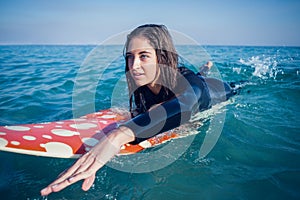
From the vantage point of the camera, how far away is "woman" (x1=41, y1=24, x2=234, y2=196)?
3.89 feet

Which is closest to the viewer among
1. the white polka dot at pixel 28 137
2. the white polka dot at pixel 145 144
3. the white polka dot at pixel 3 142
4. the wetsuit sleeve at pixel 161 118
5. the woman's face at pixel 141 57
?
the wetsuit sleeve at pixel 161 118

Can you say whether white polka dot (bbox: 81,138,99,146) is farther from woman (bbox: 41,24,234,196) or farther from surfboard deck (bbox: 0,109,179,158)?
woman (bbox: 41,24,234,196)

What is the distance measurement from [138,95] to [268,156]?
5.72 feet

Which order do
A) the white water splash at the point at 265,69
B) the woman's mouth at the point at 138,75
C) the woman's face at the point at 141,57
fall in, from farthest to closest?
1. the white water splash at the point at 265,69
2. the woman's mouth at the point at 138,75
3. the woman's face at the point at 141,57

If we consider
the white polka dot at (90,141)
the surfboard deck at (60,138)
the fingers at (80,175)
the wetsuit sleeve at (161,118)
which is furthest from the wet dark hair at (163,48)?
the fingers at (80,175)

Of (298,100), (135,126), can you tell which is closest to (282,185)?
(135,126)

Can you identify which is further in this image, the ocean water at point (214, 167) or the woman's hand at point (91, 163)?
the ocean water at point (214, 167)

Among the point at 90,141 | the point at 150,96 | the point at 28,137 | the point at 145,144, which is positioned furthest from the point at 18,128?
the point at 150,96

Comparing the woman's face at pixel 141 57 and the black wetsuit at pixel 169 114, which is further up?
the woman's face at pixel 141 57

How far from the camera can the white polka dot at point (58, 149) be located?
70.8 inches

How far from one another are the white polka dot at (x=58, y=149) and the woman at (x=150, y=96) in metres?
0.71

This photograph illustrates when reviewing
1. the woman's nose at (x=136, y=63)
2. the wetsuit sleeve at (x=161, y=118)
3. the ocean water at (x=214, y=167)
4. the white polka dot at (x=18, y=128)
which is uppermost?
the woman's nose at (x=136, y=63)

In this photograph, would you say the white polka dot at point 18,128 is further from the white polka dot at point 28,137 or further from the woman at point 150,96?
the woman at point 150,96

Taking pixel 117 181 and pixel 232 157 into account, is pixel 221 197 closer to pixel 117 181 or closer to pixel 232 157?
pixel 232 157
